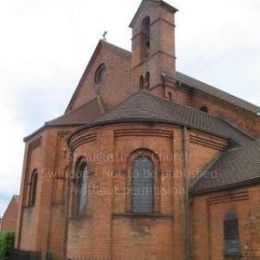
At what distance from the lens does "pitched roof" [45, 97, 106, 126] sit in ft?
73.7

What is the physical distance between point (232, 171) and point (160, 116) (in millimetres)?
3455

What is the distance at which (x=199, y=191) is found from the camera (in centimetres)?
1470

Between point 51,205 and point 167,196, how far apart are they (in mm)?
8441

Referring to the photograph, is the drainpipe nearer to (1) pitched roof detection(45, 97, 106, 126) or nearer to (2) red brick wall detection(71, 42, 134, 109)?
(2) red brick wall detection(71, 42, 134, 109)

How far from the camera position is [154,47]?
2280 centimetres

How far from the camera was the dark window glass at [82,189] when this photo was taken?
16.2 m

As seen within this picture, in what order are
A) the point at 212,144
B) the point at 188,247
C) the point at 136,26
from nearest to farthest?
the point at 188,247 → the point at 212,144 → the point at 136,26

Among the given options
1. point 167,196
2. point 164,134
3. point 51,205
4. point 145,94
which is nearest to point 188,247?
point 167,196

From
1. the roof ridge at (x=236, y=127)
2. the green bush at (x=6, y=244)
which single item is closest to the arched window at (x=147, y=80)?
the roof ridge at (x=236, y=127)

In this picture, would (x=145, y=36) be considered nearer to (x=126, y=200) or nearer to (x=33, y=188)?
(x=33, y=188)

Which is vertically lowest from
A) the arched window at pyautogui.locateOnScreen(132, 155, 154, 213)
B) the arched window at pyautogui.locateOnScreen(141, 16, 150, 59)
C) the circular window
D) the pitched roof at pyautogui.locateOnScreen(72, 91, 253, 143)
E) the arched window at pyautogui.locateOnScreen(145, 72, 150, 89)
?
the arched window at pyautogui.locateOnScreen(132, 155, 154, 213)

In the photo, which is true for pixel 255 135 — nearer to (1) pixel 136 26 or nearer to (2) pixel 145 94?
(2) pixel 145 94

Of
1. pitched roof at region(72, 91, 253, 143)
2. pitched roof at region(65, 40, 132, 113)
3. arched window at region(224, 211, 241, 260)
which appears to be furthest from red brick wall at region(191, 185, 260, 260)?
pitched roof at region(65, 40, 132, 113)

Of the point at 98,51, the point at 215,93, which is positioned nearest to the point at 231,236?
the point at 215,93
